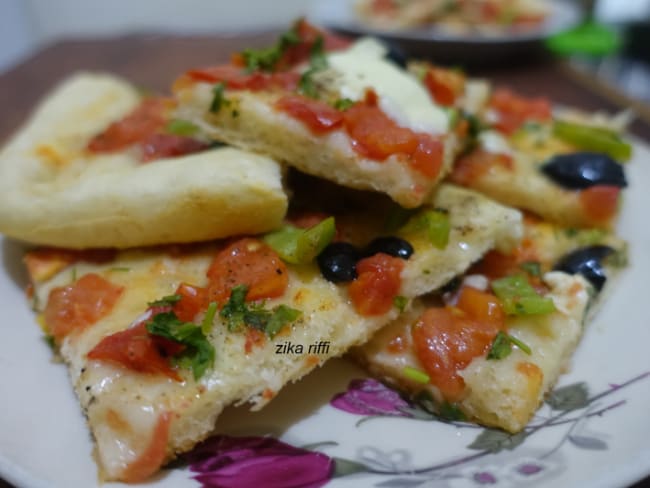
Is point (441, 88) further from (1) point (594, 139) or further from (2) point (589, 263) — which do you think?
(2) point (589, 263)

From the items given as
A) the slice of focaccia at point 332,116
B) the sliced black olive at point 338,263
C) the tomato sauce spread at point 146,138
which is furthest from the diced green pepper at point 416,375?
the tomato sauce spread at point 146,138

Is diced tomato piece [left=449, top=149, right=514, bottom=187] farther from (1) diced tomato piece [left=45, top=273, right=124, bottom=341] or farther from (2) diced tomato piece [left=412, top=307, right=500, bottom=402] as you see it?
(1) diced tomato piece [left=45, top=273, right=124, bottom=341]

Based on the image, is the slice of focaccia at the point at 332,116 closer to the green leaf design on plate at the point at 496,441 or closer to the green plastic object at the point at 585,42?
the green leaf design on plate at the point at 496,441

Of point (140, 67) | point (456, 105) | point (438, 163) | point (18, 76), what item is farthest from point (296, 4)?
point (438, 163)

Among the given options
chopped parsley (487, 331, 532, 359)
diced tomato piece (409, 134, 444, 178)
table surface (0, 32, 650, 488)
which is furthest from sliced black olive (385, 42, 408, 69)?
table surface (0, 32, 650, 488)

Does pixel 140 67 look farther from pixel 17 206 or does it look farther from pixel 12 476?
pixel 12 476

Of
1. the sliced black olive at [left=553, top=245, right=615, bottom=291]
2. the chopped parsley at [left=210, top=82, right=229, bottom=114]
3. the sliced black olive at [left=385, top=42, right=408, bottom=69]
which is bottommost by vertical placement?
the sliced black olive at [left=553, top=245, right=615, bottom=291]

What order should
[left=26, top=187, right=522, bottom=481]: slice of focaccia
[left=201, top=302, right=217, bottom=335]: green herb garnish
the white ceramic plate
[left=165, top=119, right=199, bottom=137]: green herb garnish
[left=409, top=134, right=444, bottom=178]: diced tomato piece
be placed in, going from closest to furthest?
the white ceramic plate, [left=26, top=187, right=522, bottom=481]: slice of focaccia, [left=201, top=302, right=217, bottom=335]: green herb garnish, [left=409, top=134, right=444, bottom=178]: diced tomato piece, [left=165, top=119, right=199, bottom=137]: green herb garnish
